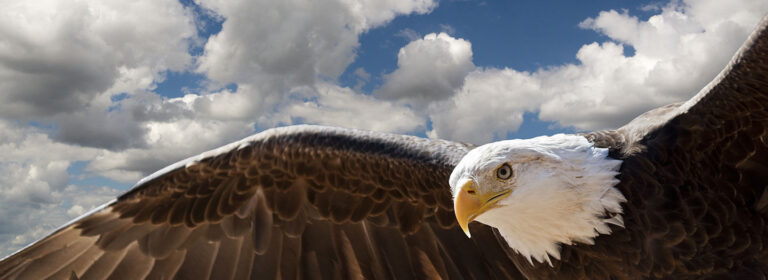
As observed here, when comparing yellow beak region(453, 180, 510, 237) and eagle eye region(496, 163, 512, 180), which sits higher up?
eagle eye region(496, 163, 512, 180)

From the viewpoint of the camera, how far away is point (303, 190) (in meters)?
5.38

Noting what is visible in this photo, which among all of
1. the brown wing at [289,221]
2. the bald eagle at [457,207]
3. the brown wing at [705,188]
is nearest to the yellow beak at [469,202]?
the bald eagle at [457,207]

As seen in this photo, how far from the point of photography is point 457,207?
398 centimetres

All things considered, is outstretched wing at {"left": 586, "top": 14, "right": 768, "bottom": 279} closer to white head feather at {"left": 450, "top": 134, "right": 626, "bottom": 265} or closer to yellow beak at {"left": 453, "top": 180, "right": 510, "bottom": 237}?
white head feather at {"left": 450, "top": 134, "right": 626, "bottom": 265}

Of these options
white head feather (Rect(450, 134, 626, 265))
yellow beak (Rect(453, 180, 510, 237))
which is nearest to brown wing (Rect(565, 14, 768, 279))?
white head feather (Rect(450, 134, 626, 265))

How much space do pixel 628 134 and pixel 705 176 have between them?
545mm

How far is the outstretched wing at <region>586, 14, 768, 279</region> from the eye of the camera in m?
4.11

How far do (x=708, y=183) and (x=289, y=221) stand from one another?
310cm

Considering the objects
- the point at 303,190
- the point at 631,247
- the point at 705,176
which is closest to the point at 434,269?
the point at 303,190

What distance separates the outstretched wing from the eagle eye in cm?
72

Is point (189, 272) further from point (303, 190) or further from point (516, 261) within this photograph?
point (516, 261)

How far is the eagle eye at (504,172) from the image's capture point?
4.04 m

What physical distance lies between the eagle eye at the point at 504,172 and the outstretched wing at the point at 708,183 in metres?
0.72

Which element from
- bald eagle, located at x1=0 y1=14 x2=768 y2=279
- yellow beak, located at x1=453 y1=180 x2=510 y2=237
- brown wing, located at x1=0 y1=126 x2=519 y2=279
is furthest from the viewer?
brown wing, located at x1=0 y1=126 x2=519 y2=279
